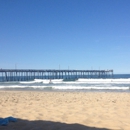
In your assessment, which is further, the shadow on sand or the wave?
the wave

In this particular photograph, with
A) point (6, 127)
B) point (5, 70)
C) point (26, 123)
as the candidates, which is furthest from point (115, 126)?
point (5, 70)

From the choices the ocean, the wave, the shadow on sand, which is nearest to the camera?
the shadow on sand

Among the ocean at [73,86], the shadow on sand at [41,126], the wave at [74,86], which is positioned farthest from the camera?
the wave at [74,86]

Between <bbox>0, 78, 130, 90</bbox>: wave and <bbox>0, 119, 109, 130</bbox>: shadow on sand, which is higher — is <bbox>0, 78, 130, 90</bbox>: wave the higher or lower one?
the lower one

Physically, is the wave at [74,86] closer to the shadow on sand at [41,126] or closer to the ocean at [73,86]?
the ocean at [73,86]

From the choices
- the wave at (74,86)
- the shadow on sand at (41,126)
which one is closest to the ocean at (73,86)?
the wave at (74,86)

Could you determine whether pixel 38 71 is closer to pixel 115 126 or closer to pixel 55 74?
pixel 55 74

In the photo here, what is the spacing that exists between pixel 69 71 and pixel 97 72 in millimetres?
9177

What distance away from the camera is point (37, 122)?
15.8ft

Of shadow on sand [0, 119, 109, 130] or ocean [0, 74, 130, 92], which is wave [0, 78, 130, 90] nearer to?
ocean [0, 74, 130, 92]

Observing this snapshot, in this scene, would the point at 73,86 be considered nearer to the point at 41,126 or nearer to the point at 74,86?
the point at 74,86

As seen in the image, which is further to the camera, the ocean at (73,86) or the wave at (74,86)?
the wave at (74,86)

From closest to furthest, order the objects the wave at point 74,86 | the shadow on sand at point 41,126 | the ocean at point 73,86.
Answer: the shadow on sand at point 41,126 → the ocean at point 73,86 → the wave at point 74,86

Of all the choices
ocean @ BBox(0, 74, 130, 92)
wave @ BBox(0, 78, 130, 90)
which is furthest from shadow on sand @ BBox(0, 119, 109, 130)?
wave @ BBox(0, 78, 130, 90)
